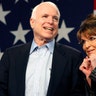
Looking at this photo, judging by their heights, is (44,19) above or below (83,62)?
above

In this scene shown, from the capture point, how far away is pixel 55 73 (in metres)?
2.18

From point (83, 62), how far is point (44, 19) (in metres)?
0.38

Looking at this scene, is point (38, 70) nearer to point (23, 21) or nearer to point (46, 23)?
point (46, 23)

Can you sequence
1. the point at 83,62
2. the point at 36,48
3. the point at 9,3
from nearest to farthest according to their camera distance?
the point at 83,62 < the point at 36,48 < the point at 9,3

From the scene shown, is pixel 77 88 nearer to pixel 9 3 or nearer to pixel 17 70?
pixel 17 70

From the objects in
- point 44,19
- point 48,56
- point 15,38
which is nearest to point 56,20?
point 44,19

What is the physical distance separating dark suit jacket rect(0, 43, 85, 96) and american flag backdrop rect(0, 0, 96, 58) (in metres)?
1.09

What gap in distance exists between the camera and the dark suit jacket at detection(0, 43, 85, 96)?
7.07 ft

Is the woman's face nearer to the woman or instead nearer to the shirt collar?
the woman

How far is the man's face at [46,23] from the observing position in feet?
7.53

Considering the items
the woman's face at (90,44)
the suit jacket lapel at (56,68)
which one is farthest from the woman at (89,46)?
the suit jacket lapel at (56,68)

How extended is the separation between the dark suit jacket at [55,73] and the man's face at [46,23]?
9cm

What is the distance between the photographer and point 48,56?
7.45 ft

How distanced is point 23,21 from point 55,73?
4.55ft
